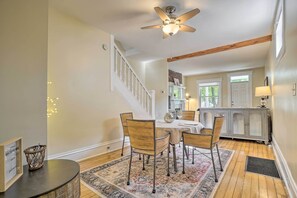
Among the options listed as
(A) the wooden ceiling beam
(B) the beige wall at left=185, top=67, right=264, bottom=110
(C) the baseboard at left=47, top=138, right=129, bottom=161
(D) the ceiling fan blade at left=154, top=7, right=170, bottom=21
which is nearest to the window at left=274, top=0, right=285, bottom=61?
(A) the wooden ceiling beam

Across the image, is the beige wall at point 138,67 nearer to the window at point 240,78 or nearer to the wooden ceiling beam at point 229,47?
the wooden ceiling beam at point 229,47

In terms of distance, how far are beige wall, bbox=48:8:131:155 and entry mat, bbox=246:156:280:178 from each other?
268 centimetres

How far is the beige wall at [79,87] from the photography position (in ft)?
8.78

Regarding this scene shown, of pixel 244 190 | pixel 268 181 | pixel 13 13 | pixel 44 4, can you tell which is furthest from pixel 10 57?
pixel 268 181

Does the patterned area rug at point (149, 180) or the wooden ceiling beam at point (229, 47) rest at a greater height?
the wooden ceiling beam at point (229, 47)

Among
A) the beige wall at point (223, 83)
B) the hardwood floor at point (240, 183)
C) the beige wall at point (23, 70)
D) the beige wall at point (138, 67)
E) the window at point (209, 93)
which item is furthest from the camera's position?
the window at point (209, 93)

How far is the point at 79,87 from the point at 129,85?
57.4 inches

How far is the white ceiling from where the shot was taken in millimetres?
2547

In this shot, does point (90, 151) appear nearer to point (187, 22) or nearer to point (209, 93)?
point (187, 22)

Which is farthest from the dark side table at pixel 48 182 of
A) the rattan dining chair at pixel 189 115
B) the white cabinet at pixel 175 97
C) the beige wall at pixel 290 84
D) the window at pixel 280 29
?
the white cabinet at pixel 175 97

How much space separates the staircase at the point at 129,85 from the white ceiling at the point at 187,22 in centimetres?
52

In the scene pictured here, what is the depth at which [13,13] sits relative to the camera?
1181 millimetres

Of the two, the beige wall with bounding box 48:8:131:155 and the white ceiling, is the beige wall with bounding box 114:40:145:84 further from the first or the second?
the beige wall with bounding box 48:8:131:155

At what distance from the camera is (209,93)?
8.38m
